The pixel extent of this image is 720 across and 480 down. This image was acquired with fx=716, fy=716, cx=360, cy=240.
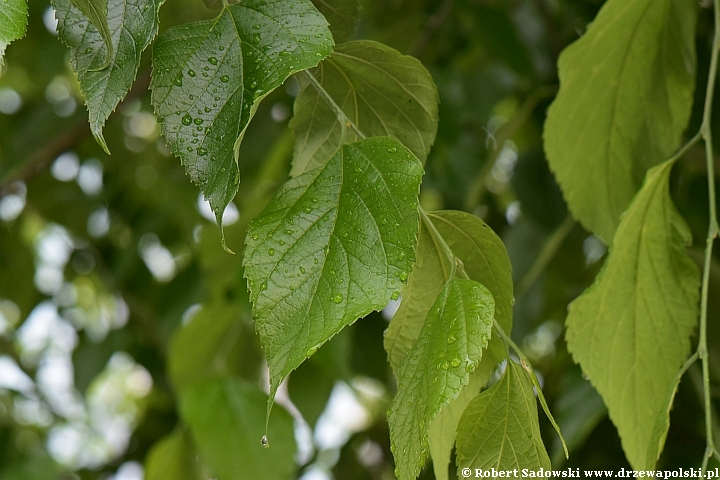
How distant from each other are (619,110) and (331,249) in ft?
0.87

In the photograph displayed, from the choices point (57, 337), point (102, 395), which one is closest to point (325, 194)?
point (57, 337)

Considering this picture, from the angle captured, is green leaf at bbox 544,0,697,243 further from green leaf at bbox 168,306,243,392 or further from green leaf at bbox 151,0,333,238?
green leaf at bbox 168,306,243,392

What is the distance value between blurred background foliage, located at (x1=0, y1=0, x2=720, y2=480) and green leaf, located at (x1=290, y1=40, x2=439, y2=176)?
126mm

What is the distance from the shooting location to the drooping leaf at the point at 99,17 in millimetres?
231

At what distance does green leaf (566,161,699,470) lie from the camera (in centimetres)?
38

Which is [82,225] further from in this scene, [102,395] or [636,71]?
[102,395]

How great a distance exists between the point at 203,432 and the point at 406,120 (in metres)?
0.33

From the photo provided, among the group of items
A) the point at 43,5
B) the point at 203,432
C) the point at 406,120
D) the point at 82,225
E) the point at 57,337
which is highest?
the point at 406,120

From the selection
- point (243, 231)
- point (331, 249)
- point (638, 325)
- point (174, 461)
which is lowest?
point (174, 461)

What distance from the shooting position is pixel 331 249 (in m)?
0.26

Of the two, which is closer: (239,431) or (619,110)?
Answer: (619,110)

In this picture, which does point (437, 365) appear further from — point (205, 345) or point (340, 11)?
point (205, 345)

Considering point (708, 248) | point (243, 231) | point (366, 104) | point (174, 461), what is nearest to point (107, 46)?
point (366, 104)

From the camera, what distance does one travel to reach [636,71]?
1.44ft
